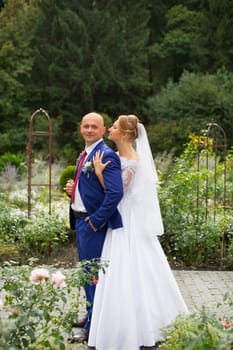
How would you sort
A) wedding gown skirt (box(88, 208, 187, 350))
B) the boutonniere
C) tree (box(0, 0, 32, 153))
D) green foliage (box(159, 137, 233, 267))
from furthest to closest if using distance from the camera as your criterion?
tree (box(0, 0, 32, 153))
green foliage (box(159, 137, 233, 267))
the boutonniere
wedding gown skirt (box(88, 208, 187, 350))

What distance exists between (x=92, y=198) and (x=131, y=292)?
742mm

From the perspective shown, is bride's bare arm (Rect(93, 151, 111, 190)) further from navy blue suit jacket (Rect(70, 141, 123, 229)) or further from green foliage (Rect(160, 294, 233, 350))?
green foliage (Rect(160, 294, 233, 350))

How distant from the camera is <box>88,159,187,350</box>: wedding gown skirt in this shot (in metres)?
4.48

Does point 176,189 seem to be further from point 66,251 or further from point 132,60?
point 132,60

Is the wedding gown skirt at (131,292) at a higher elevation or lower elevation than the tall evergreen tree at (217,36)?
lower

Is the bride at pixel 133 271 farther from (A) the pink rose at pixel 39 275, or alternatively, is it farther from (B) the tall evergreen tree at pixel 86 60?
(B) the tall evergreen tree at pixel 86 60

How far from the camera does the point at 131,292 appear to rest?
14.9 feet

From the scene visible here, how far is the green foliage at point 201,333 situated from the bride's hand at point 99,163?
3.94ft

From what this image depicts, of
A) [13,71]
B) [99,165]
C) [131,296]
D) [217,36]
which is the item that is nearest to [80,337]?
[131,296]

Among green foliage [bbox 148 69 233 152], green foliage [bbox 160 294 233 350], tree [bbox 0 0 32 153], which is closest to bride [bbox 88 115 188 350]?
green foliage [bbox 160 294 233 350]

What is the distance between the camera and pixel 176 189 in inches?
330

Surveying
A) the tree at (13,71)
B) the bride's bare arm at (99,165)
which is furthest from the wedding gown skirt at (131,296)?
the tree at (13,71)

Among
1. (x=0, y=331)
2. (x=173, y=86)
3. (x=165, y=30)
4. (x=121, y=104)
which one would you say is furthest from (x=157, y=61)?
(x=0, y=331)

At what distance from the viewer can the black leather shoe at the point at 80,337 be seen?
4.67 m
